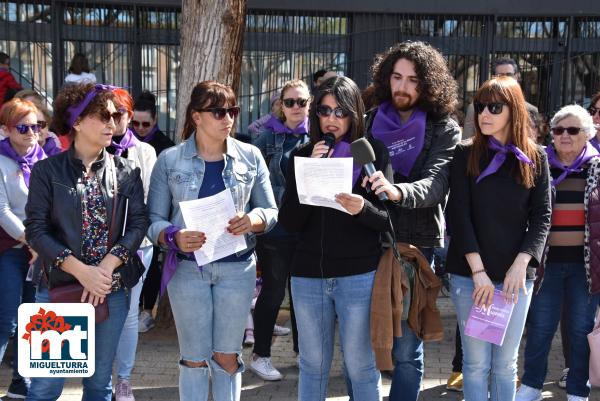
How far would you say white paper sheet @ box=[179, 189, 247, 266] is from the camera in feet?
12.7

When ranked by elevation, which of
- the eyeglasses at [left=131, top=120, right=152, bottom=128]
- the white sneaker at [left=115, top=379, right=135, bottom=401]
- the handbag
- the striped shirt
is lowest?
the white sneaker at [left=115, top=379, right=135, bottom=401]

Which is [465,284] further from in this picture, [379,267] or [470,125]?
[470,125]

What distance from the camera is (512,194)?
4.04 metres

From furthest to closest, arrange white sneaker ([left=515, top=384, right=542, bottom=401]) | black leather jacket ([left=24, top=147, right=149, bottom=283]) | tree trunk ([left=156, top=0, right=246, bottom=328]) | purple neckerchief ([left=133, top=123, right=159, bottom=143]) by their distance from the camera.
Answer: purple neckerchief ([left=133, top=123, right=159, bottom=143]) → tree trunk ([left=156, top=0, right=246, bottom=328]) → white sneaker ([left=515, top=384, right=542, bottom=401]) → black leather jacket ([left=24, top=147, right=149, bottom=283])

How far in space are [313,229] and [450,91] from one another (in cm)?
116

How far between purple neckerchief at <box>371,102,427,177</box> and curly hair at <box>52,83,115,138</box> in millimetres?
1538

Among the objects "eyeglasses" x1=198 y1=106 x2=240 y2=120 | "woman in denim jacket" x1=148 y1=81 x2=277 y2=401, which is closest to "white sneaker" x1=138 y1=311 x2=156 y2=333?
"woman in denim jacket" x1=148 y1=81 x2=277 y2=401

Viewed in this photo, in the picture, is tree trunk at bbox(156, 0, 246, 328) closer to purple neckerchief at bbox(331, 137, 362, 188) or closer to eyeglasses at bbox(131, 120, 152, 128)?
eyeglasses at bbox(131, 120, 152, 128)

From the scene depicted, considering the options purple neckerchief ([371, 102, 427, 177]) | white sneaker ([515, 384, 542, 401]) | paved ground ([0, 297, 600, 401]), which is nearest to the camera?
purple neckerchief ([371, 102, 427, 177])

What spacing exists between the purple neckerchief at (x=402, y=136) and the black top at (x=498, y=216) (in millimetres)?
256

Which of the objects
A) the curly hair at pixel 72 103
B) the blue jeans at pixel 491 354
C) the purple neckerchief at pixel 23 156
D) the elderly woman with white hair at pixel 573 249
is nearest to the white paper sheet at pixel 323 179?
the blue jeans at pixel 491 354

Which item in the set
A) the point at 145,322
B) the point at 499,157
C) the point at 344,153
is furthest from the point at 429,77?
the point at 145,322

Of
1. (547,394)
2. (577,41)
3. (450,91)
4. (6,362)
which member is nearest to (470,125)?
(450,91)

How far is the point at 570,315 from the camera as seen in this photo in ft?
16.6
